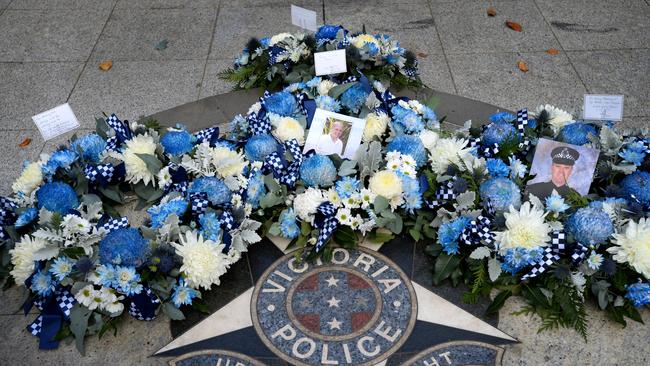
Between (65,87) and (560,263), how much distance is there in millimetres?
3675

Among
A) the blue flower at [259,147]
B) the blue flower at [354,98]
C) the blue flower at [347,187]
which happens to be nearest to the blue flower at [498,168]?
the blue flower at [347,187]

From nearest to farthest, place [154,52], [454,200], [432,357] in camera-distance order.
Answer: [432,357] → [454,200] → [154,52]

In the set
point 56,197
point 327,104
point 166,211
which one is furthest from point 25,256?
point 327,104

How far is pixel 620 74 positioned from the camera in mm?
4086

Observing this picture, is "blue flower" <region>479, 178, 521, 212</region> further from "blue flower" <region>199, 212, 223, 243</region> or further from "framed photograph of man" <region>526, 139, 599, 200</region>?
"blue flower" <region>199, 212, 223, 243</region>

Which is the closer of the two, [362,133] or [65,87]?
[362,133]

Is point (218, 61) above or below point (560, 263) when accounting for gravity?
below

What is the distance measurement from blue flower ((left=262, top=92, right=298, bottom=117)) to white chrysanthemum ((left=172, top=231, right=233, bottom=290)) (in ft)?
3.43

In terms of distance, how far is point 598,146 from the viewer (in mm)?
2879

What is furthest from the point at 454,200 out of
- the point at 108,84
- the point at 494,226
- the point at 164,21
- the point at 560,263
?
the point at 164,21

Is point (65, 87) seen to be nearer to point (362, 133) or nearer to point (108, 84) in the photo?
point (108, 84)

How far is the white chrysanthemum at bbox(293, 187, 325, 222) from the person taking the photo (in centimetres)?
265

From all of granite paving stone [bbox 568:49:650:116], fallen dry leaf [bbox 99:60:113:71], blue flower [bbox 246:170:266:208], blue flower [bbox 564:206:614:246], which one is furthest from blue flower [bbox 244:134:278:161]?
granite paving stone [bbox 568:49:650:116]

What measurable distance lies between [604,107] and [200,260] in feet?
7.33
